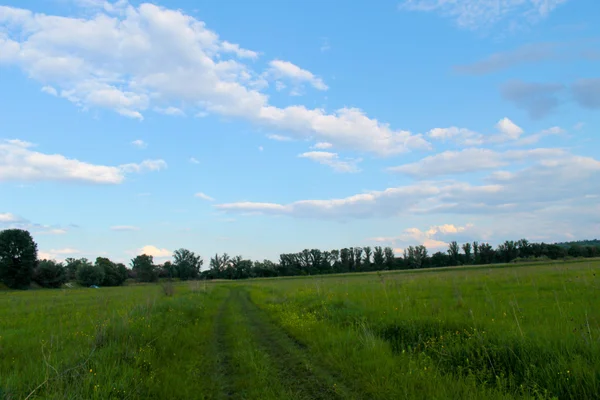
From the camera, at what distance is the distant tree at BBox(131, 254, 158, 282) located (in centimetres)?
13481

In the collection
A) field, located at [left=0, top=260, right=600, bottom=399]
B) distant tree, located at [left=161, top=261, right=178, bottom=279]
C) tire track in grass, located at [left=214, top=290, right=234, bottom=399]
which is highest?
field, located at [left=0, top=260, right=600, bottom=399]

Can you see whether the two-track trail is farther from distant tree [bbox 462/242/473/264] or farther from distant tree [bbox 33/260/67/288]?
distant tree [bbox 462/242/473/264]

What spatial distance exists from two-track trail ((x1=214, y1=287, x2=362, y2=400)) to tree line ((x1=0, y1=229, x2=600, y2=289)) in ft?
297

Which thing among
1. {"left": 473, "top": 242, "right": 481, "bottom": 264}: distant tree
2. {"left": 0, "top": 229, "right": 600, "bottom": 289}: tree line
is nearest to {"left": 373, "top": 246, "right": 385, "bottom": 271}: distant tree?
{"left": 0, "top": 229, "right": 600, "bottom": 289}: tree line

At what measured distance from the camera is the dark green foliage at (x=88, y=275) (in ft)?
301

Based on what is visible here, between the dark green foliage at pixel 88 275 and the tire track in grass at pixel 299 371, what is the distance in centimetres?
9776

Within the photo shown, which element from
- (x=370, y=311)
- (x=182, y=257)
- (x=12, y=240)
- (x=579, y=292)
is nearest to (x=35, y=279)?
(x=12, y=240)

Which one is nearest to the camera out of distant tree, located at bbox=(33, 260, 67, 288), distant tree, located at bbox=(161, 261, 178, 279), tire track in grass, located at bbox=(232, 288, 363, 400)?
tire track in grass, located at bbox=(232, 288, 363, 400)

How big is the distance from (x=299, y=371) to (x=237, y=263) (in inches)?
5804

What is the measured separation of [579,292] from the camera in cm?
1300

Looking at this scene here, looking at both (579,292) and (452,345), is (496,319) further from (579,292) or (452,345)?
(579,292)

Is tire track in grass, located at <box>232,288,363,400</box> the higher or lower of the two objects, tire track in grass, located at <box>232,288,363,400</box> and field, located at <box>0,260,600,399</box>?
the lower

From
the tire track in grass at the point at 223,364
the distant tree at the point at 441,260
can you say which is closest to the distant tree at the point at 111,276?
the tire track in grass at the point at 223,364

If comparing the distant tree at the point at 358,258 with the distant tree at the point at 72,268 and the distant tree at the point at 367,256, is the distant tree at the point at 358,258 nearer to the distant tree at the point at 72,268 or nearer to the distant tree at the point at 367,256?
the distant tree at the point at 367,256
